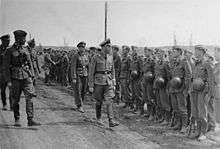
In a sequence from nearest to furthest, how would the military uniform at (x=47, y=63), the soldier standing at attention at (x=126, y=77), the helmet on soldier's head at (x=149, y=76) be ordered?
the helmet on soldier's head at (x=149, y=76), the soldier standing at attention at (x=126, y=77), the military uniform at (x=47, y=63)

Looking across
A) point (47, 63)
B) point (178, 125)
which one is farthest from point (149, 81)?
point (47, 63)

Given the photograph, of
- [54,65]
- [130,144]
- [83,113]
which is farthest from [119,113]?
[54,65]

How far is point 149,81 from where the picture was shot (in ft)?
30.9

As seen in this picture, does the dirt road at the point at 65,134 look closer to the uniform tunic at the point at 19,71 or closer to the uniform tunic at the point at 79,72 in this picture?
the uniform tunic at the point at 19,71

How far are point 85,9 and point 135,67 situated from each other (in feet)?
10.0

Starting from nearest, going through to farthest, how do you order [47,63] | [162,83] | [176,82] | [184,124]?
[176,82] < [184,124] < [162,83] < [47,63]

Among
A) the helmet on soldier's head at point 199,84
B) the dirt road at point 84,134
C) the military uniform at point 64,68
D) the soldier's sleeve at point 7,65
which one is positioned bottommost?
the dirt road at point 84,134

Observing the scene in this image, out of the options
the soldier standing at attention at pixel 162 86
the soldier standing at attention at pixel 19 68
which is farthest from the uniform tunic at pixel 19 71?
the soldier standing at attention at pixel 162 86

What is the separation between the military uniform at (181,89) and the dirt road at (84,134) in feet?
1.27

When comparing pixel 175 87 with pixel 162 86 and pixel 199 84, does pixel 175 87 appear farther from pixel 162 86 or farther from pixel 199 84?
pixel 199 84

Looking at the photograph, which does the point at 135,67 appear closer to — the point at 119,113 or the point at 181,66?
the point at 119,113

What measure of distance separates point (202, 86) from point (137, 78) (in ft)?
11.3

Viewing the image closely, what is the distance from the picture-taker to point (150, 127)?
8633 mm

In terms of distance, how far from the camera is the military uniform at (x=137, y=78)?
10320 mm
